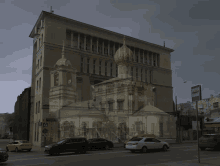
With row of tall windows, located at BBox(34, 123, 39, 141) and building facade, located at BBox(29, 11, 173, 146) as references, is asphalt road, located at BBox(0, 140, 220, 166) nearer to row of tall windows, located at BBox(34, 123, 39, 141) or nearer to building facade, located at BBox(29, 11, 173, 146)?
row of tall windows, located at BBox(34, 123, 39, 141)

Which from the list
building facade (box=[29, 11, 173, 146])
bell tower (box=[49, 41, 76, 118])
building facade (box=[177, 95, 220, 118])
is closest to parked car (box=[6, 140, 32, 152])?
building facade (box=[29, 11, 173, 146])

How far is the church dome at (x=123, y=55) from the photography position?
123ft

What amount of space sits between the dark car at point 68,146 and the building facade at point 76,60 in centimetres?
1074

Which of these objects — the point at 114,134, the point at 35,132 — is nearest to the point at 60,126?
the point at 35,132

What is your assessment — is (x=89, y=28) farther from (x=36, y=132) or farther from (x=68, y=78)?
(x=36, y=132)

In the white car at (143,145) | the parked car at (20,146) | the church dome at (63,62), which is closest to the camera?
the white car at (143,145)

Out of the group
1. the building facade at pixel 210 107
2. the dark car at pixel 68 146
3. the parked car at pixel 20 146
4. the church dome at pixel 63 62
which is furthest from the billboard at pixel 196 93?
the building facade at pixel 210 107

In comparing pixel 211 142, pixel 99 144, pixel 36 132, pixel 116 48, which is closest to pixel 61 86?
pixel 36 132

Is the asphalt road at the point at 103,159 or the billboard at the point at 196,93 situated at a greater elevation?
the billboard at the point at 196,93

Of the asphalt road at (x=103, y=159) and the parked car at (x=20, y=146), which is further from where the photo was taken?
the parked car at (x=20, y=146)

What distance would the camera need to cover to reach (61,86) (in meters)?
31.3

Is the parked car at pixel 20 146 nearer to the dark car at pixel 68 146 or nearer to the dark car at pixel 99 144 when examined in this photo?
the dark car at pixel 68 146

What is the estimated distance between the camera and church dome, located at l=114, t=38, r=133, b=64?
3744 cm

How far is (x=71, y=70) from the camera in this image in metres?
33.3
